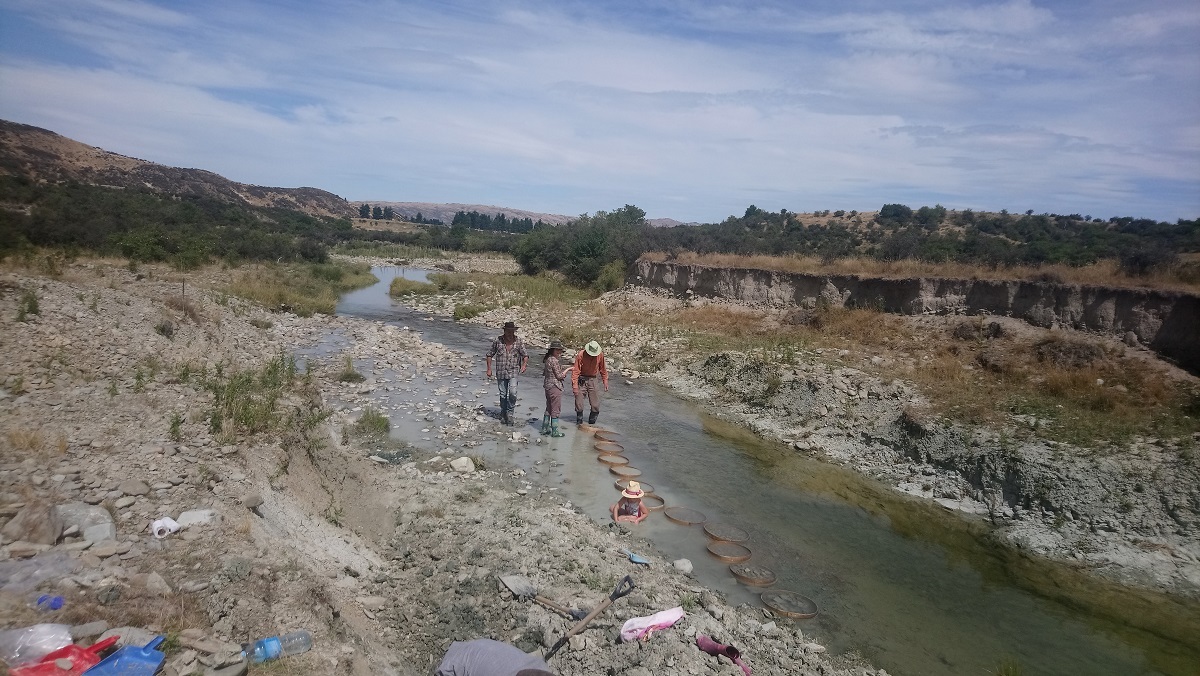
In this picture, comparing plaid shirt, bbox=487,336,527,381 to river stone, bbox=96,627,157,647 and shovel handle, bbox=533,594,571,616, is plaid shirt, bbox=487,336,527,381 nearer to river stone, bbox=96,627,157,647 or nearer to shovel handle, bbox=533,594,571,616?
shovel handle, bbox=533,594,571,616

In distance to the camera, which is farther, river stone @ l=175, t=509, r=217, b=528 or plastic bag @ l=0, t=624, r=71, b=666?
river stone @ l=175, t=509, r=217, b=528

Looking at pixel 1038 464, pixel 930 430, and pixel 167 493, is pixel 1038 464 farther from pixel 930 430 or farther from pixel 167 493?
pixel 167 493

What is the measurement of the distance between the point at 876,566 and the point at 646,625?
15.2 ft

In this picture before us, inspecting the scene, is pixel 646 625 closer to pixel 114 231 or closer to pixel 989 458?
pixel 989 458

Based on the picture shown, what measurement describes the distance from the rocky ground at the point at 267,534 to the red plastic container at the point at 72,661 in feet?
0.59

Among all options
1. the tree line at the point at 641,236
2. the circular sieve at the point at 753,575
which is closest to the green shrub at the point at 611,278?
the tree line at the point at 641,236

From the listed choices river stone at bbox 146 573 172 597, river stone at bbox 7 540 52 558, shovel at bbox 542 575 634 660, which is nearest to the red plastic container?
river stone at bbox 146 573 172 597

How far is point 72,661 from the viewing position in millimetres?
3736

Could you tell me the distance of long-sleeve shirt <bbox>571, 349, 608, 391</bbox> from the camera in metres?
13.1

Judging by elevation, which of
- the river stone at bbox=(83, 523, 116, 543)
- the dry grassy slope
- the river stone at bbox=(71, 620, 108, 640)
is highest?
the dry grassy slope

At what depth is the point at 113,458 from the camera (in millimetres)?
6332

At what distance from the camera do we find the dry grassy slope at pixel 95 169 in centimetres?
5000

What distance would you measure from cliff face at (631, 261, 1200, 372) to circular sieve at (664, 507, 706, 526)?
12.2 metres

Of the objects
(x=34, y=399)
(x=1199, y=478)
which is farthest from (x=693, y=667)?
(x=1199, y=478)
